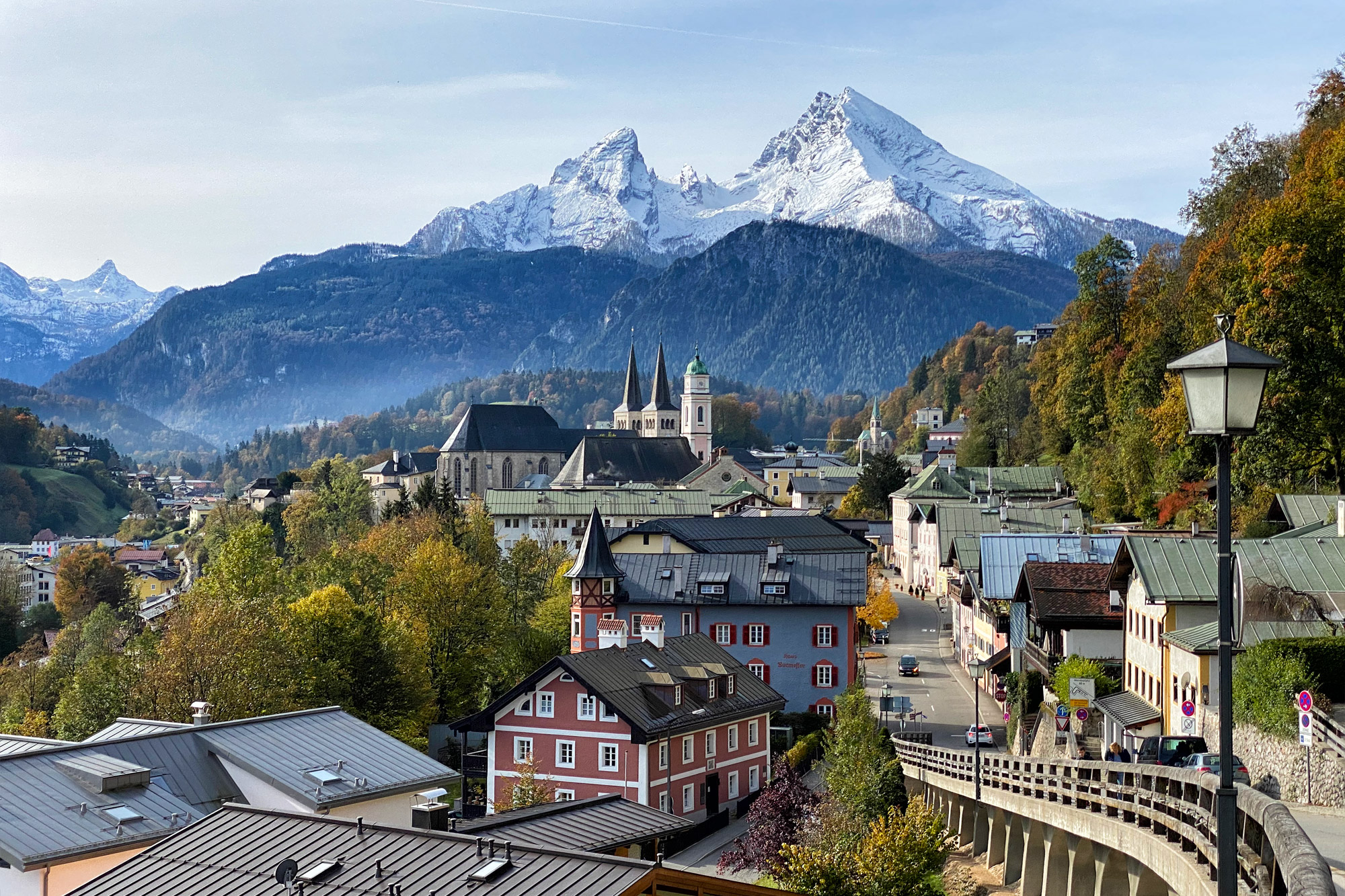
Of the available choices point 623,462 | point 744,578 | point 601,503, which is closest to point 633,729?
point 744,578

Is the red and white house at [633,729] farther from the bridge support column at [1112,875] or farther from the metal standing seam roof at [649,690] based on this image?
the bridge support column at [1112,875]

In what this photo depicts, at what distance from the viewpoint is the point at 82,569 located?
154 m

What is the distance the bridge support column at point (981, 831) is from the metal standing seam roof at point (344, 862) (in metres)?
20.5

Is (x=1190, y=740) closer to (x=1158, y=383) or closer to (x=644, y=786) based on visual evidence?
(x=644, y=786)

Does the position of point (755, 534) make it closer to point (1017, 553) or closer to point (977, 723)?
point (1017, 553)

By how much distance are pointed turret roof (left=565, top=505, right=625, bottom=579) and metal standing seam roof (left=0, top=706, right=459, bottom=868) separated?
108ft

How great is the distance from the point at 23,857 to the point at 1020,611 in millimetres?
38336

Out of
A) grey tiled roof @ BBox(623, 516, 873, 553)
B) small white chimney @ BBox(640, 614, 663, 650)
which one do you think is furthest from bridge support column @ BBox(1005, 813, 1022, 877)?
grey tiled roof @ BBox(623, 516, 873, 553)

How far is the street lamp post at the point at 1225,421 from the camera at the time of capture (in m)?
11.1

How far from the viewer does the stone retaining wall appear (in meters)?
24.9

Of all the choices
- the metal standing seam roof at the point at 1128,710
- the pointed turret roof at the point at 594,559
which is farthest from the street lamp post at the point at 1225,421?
the pointed turret roof at the point at 594,559

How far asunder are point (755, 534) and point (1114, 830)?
6632cm

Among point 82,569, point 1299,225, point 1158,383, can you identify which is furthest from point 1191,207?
point 82,569

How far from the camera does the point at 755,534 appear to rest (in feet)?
289
